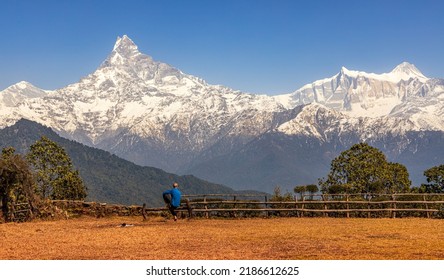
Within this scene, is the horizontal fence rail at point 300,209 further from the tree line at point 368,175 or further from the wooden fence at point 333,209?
the tree line at point 368,175

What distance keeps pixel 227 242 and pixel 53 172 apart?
62.1m

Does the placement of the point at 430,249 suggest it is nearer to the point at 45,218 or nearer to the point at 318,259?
the point at 318,259

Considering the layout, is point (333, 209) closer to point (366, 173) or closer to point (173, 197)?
point (173, 197)

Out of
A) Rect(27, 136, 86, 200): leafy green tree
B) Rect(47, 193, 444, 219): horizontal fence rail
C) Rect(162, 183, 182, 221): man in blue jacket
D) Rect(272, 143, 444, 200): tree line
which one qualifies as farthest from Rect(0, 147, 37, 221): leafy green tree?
Rect(272, 143, 444, 200): tree line

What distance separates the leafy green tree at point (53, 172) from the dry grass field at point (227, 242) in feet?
153

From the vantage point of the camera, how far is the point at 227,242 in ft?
89.0

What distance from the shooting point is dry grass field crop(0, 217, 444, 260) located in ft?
74.2

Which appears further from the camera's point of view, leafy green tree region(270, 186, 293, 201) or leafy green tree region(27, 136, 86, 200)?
leafy green tree region(27, 136, 86, 200)

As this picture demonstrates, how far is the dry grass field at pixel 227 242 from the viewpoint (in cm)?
2261

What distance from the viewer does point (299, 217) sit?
151 ft

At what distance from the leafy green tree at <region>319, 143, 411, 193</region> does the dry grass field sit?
181 ft

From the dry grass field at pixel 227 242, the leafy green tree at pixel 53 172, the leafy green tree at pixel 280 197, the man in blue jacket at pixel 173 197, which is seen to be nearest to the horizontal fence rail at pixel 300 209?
the leafy green tree at pixel 280 197

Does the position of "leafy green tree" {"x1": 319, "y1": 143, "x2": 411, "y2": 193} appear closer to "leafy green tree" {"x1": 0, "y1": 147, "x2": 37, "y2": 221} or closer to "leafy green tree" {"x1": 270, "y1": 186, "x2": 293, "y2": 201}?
"leafy green tree" {"x1": 270, "y1": 186, "x2": 293, "y2": 201}
